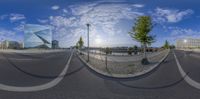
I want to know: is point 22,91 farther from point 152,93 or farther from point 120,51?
point 120,51

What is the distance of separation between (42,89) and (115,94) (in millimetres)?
2627

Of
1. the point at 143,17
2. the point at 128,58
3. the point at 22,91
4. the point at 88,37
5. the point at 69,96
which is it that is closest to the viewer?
the point at 69,96

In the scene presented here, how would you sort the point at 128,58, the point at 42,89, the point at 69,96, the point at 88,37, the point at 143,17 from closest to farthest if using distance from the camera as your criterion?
the point at 69,96 < the point at 42,89 < the point at 128,58 < the point at 88,37 < the point at 143,17

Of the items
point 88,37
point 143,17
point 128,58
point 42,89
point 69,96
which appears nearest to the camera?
point 69,96

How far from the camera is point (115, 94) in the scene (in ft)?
28.5

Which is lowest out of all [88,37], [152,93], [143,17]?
[152,93]

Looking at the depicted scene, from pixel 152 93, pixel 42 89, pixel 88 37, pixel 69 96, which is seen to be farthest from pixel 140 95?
pixel 88 37

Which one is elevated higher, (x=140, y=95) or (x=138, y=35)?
(x=138, y=35)

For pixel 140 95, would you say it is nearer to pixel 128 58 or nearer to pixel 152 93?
pixel 152 93

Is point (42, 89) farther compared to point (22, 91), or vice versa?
point (42, 89)

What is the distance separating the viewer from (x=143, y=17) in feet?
137

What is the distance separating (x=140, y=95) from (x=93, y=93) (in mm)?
1582

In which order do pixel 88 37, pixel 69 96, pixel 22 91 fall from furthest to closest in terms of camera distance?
1. pixel 88 37
2. pixel 22 91
3. pixel 69 96

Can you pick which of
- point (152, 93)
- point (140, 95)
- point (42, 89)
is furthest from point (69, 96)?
point (152, 93)
